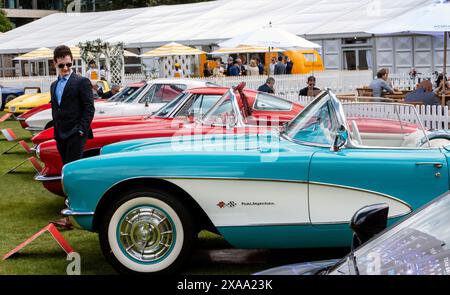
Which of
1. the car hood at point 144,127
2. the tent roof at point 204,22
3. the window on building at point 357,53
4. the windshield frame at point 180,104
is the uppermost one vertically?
the tent roof at point 204,22

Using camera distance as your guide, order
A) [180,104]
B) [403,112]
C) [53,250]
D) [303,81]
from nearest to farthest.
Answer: [53,250] < [403,112] < [180,104] < [303,81]

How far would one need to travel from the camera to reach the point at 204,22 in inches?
1570

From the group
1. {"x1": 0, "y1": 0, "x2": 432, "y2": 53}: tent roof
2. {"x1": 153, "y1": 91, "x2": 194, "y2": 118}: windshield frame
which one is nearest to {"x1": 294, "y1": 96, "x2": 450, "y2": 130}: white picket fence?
{"x1": 153, "y1": 91, "x2": 194, "y2": 118}: windshield frame

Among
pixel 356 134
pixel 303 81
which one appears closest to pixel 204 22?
pixel 303 81

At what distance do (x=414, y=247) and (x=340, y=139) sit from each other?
3.18 meters

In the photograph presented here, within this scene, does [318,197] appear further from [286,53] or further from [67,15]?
[67,15]

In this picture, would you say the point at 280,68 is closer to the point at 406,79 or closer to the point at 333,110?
the point at 406,79

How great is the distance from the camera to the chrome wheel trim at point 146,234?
6609mm

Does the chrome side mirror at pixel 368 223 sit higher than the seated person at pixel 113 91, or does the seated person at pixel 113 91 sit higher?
the seated person at pixel 113 91

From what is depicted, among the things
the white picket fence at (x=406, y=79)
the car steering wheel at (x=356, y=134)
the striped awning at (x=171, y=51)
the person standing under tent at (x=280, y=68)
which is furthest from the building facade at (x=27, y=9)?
the car steering wheel at (x=356, y=134)

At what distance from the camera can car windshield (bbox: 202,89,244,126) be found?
9336mm

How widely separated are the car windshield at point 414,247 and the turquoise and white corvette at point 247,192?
2.62 meters

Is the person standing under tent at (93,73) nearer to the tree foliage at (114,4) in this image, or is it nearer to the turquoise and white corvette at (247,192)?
the turquoise and white corvette at (247,192)

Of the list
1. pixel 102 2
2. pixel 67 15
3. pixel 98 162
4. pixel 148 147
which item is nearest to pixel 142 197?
pixel 98 162
